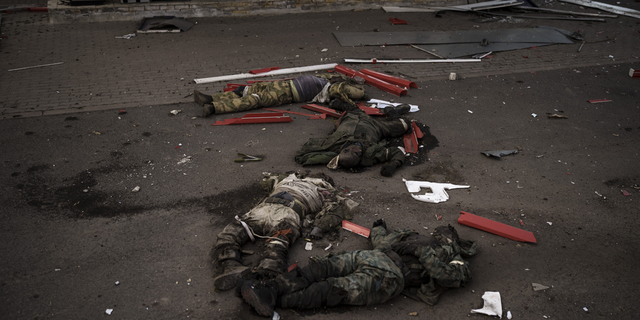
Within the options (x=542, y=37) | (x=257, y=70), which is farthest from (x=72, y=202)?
(x=542, y=37)

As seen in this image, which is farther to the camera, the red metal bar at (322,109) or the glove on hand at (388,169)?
→ the red metal bar at (322,109)

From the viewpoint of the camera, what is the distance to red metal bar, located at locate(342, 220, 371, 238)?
14.5ft

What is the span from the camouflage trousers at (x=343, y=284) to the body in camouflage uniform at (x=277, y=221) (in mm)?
308

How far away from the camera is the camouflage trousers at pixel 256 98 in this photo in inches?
272

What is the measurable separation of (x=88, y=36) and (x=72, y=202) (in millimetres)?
6484

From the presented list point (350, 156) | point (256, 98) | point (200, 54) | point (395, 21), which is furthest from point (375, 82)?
point (395, 21)

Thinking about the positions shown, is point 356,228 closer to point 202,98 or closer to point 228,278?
point 228,278

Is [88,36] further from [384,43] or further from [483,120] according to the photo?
[483,120]

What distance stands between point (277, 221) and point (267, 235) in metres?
0.17

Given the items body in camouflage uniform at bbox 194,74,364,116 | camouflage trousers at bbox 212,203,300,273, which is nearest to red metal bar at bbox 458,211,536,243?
camouflage trousers at bbox 212,203,300,273

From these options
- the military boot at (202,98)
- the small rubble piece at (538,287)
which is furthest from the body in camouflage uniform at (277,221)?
the military boot at (202,98)

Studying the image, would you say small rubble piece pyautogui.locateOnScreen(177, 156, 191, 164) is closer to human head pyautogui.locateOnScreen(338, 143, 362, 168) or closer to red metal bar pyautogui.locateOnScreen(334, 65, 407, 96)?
human head pyautogui.locateOnScreen(338, 143, 362, 168)

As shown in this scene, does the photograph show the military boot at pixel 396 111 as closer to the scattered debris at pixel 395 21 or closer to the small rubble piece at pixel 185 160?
the small rubble piece at pixel 185 160

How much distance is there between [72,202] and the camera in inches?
189
